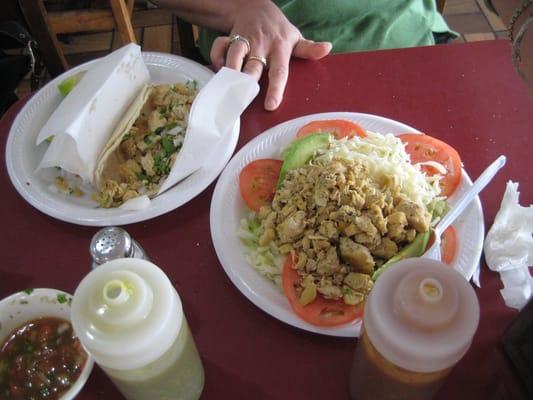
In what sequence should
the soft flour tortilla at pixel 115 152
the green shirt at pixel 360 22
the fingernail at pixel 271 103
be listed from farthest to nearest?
the green shirt at pixel 360 22 → the fingernail at pixel 271 103 → the soft flour tortilla at pixel 115 152

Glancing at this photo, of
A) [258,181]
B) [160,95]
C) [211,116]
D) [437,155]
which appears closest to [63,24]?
[160,95]

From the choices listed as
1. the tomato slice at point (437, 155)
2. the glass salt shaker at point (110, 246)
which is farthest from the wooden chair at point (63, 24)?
the tomato slice at point (437, 155)

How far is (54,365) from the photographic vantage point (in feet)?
2.46

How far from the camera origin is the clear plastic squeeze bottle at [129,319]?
55 cm

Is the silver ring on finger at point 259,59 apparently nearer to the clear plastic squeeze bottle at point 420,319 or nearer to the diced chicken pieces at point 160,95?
the diced chicken pieces at point 160,95

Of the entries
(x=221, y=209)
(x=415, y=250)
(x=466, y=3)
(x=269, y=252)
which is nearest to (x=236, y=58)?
(x=221, y=209)

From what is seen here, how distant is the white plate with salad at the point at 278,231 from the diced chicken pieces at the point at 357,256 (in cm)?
2

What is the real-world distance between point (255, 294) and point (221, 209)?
8.2 inches

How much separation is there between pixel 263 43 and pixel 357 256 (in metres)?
0.73

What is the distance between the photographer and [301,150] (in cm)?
99

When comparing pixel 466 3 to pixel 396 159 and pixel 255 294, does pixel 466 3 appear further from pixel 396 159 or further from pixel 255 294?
pixel 255 294

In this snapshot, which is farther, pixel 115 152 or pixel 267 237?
pixel 115 152

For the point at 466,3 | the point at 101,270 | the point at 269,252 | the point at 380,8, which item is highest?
the point at 101,270

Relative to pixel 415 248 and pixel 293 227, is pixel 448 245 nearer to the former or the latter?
pixel 415 248
